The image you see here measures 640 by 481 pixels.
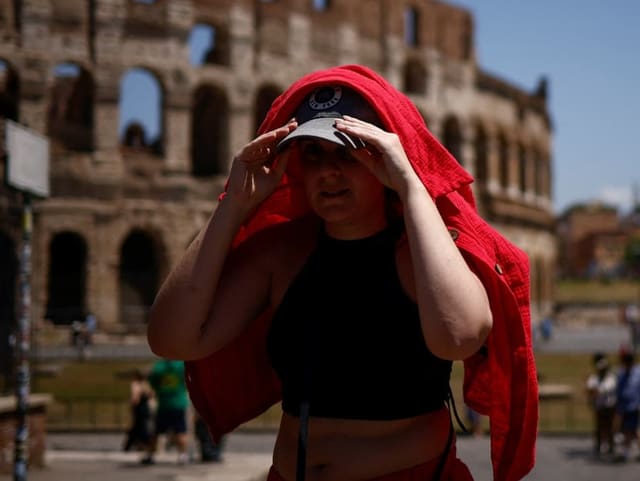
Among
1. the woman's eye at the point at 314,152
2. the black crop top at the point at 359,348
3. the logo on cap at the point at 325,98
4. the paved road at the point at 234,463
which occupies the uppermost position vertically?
the logo on cap at the point at 325,98

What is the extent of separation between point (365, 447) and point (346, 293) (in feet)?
1.30

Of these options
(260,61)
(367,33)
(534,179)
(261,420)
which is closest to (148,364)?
(261,420)

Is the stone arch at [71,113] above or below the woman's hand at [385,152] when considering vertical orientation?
above

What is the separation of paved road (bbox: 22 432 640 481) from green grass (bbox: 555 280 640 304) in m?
50.7

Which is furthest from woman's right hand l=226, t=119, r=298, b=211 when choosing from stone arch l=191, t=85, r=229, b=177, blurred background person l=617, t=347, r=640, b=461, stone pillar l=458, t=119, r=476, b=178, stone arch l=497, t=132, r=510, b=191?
stone arch l=497, t=132, r=510, b=191

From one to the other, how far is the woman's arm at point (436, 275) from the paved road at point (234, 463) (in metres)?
6.45

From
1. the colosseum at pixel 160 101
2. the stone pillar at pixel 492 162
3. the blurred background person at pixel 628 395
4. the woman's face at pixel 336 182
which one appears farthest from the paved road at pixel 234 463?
the stone pillar at pixel 492 162

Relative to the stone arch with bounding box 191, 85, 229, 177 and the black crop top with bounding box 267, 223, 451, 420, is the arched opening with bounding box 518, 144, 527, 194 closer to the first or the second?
the stone arch with bounding box 191, 85, 229, 177

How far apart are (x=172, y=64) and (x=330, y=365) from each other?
30.0 meters

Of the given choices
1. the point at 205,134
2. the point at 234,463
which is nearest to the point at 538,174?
the point at 205,134

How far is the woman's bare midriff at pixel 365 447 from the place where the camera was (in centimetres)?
233

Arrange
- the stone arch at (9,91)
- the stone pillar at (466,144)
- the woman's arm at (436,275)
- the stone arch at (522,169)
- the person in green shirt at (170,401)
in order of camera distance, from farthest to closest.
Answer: the stone arch at (522,169) < the stone pillar at (466,144) < the stone arch at (9,91) < the person in green shirt at (170,401) < the woman's arm at (436,275)

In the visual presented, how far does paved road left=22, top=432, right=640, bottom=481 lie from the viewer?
29.2 ft

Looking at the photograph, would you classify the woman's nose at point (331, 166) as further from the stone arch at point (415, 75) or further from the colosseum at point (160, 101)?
the stone arch at point (415, 75)
